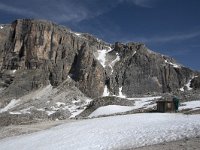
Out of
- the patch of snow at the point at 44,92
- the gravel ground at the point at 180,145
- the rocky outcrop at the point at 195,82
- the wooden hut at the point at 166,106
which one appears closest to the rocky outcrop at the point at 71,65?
the patch of snow at the point at 44,92

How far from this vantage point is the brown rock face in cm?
14538

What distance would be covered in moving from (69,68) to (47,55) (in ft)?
33.6

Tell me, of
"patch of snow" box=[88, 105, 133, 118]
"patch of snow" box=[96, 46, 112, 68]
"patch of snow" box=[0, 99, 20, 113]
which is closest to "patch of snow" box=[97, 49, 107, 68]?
"patch of snow" box=[96, 46, 112, 68]

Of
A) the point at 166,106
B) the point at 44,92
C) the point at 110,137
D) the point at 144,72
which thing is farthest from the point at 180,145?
the point at 144,72

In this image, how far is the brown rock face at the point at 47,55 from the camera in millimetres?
145375

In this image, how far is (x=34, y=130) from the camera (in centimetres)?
4300

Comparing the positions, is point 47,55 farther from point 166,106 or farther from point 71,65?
point 166,106

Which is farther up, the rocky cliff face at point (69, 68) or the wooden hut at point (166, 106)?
the rocky cliff face at point (69, 68)

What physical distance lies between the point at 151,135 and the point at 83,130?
9893 millimetres

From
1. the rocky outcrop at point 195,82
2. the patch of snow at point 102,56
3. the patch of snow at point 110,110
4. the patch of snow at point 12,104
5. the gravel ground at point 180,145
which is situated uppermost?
the patch of snow at point 102,56

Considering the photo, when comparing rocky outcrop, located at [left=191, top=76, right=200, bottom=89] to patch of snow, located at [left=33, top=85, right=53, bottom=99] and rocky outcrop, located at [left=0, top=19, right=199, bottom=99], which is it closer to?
rocky outcrop, located at [left=0, top=19, right=199, bottom=99]

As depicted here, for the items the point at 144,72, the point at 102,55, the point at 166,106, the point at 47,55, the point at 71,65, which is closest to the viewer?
the point at 166,106

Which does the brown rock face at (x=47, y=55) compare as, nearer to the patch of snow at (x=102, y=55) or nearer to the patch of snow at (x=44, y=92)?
the patch of snow at (x=44, y=92)

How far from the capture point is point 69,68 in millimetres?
149625
